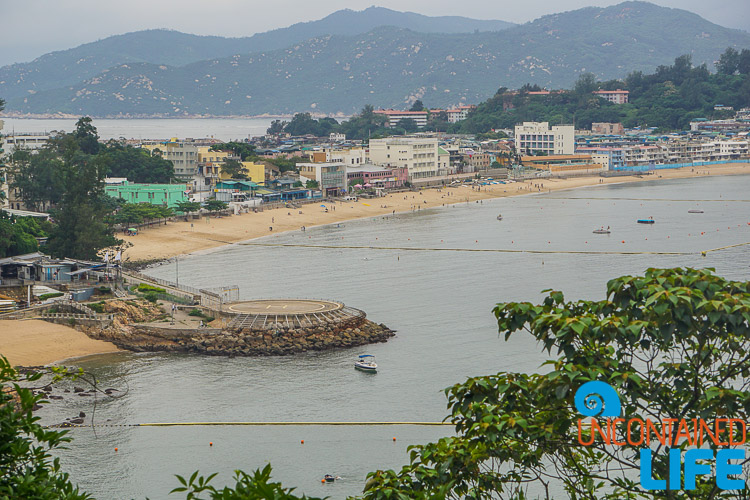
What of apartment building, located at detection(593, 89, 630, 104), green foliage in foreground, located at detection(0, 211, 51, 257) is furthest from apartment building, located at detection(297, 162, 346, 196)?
apartment building, located at detection(593, 89, 630, 104)

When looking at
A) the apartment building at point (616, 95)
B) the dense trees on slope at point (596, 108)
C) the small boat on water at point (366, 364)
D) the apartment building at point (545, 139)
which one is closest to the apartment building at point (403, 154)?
the apartment building at point (545, 139)

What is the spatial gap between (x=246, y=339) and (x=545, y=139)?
223 ft

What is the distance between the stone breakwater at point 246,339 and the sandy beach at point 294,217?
13669 millimetres

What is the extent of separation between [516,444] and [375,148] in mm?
65675

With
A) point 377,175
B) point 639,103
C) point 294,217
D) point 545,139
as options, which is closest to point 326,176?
point 377,175

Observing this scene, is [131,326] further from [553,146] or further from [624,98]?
[624,98]

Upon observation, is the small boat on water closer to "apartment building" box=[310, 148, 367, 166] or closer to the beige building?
"apartment building" box=[310, 148, 367, 166]

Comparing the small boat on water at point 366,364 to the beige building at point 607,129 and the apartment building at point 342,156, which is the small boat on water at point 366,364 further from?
the beige building at point 607,129

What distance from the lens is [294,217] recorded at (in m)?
53.6

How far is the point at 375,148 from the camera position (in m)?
72.6

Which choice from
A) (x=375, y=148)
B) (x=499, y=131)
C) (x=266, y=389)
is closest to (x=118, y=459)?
(x=266, y=389)

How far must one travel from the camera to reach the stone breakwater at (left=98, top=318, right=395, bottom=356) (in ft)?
79.8

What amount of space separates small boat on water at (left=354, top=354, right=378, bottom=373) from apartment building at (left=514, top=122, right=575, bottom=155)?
68021 mm

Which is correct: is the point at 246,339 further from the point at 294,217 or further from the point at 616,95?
the point at 616,95
